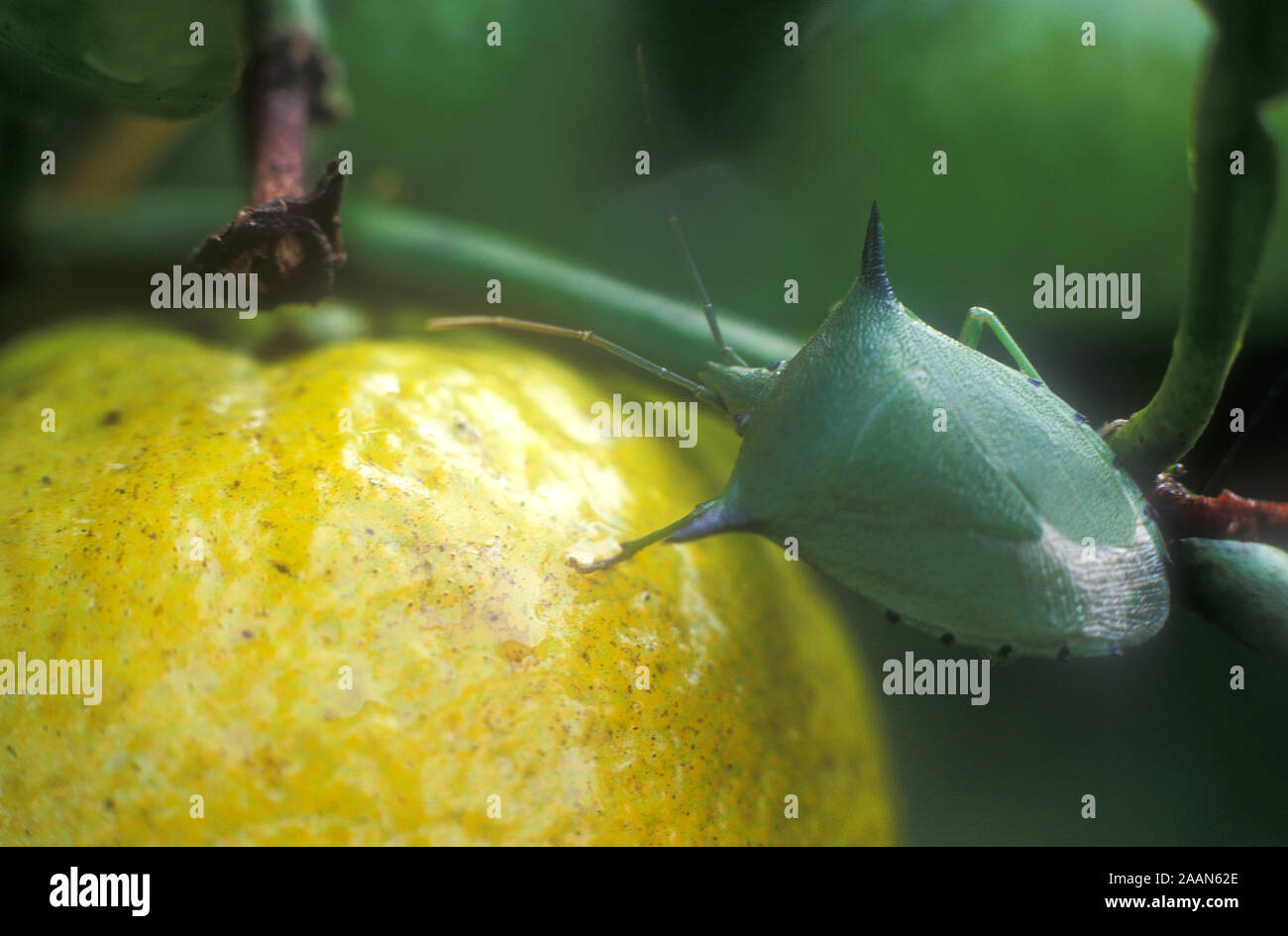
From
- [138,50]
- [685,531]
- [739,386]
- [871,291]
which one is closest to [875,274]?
[871,291]

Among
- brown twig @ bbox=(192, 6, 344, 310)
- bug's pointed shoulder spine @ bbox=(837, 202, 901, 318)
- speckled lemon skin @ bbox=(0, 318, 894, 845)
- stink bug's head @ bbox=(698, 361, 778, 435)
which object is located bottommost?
speckled lemon skin @ bbox=(0, 318, 894, 845)

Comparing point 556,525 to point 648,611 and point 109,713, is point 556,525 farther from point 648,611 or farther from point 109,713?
point 109,713

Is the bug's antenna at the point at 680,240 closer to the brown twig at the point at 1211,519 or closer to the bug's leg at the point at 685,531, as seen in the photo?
the bug's leg at the point at 685,531

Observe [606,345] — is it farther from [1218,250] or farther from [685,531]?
[1218,250]

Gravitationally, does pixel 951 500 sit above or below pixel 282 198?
below

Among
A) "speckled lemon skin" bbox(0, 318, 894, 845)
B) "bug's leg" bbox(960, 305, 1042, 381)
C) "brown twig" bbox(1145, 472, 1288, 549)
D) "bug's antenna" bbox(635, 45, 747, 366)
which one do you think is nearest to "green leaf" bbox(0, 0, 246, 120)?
"speckled lemon skin" bbox(0, 318, 894, 845)

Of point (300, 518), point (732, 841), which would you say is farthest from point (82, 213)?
point (732, 841)

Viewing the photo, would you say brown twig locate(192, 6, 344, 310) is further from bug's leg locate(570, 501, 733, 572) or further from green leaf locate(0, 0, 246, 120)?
bug's leg locate(570, 501, 733, 572)
